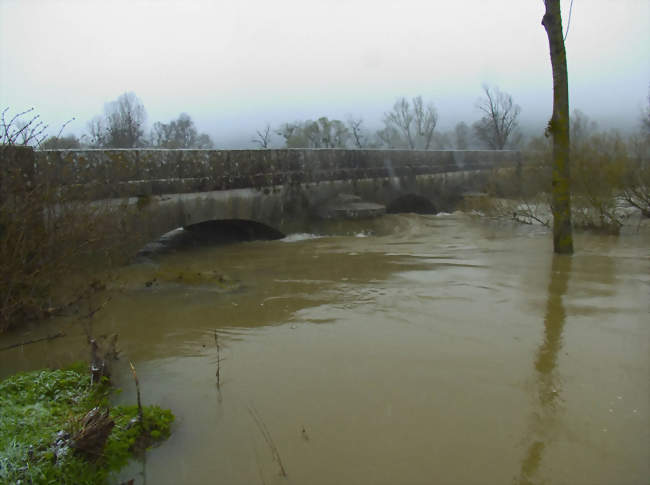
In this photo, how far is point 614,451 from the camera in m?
2.44

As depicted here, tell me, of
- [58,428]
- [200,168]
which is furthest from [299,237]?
[58,428]

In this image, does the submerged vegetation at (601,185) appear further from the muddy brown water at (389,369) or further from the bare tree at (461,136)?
the bare tree at (461,136)

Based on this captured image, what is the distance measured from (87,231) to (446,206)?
12.1 meters

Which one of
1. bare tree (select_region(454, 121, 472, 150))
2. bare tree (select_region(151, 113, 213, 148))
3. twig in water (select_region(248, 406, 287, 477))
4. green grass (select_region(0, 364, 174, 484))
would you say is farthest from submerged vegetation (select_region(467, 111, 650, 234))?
bare tree (select_region(454, 121, 472, 150))

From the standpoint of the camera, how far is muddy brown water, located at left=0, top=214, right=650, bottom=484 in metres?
2.43

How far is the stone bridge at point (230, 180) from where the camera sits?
21.2 ft

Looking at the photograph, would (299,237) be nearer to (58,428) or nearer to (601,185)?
(601,185)

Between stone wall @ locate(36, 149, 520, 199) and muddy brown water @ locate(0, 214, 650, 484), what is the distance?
125 cm

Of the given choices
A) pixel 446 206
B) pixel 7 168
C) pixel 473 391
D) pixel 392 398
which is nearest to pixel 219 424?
pixel 392 398

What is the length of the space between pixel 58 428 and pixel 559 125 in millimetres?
6802

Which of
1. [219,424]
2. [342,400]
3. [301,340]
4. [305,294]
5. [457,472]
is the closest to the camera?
[457,472]

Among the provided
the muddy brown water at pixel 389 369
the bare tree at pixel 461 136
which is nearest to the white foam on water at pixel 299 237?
the muddy brown water at pixel 389 369

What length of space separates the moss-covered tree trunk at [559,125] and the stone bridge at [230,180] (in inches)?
177

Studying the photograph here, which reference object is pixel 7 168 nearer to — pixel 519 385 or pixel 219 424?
pixel 219 424
